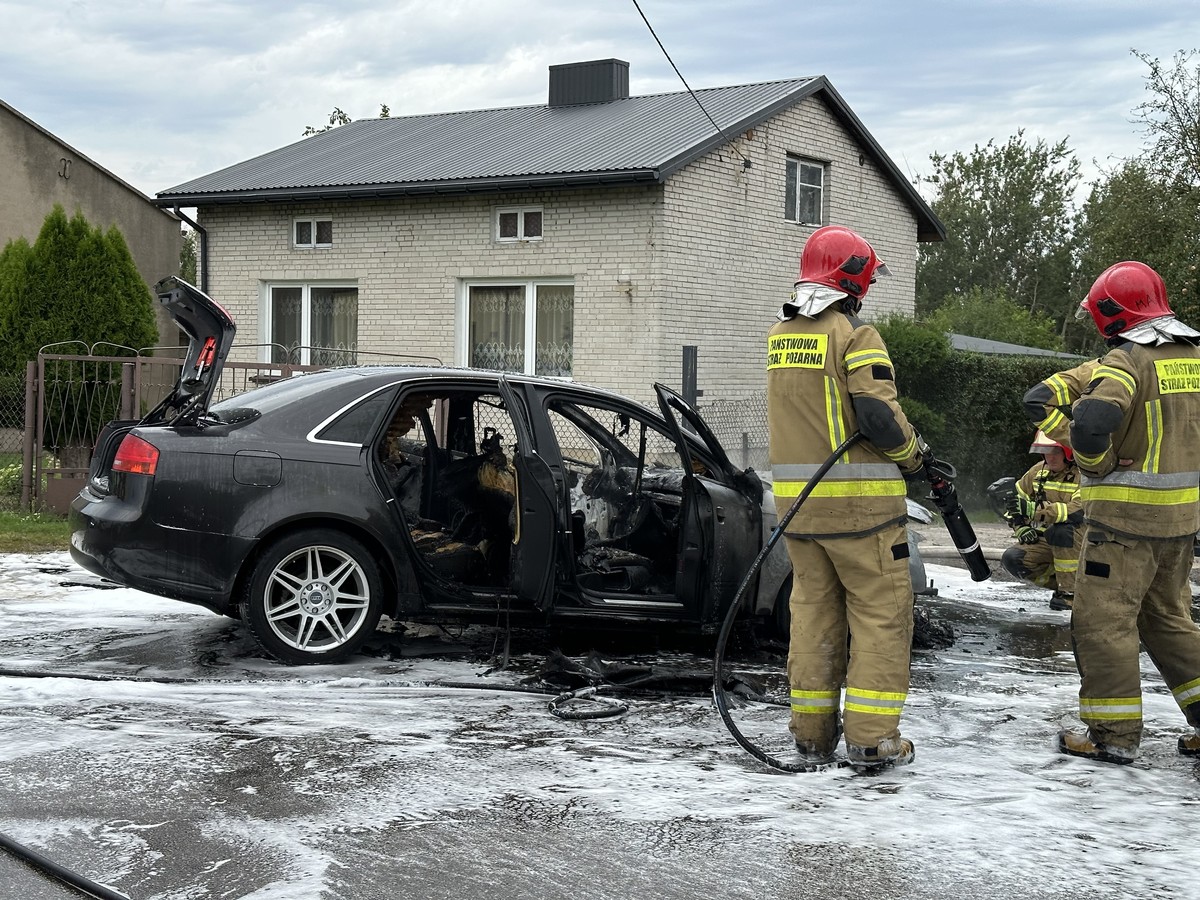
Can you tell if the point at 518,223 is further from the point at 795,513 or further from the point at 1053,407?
the point at 795,513

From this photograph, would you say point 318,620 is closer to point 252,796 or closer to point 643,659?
point 643,659

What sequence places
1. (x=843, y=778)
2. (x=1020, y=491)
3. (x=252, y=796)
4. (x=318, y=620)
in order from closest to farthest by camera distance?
(x=252, y=796) < (x=843, y=778) < (x=318, y=620) < (x=1020, y=491)

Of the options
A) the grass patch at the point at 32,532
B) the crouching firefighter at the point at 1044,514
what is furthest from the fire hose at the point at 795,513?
the grass patch at the point at 32,532

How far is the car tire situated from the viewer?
21.5ft

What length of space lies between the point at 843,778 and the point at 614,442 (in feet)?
9.23

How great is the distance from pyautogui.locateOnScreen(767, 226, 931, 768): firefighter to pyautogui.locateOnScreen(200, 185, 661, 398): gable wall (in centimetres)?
1153

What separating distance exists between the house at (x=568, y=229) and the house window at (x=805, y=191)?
0.04 metres

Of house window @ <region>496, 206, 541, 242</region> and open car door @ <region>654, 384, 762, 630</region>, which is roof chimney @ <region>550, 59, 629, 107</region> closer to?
house window @ <region>496, 206, 541, 242</region>

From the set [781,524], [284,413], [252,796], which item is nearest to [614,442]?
[284,413]

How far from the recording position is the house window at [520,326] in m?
17.8

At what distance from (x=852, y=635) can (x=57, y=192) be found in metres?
27.3

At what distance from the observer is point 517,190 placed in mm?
17719

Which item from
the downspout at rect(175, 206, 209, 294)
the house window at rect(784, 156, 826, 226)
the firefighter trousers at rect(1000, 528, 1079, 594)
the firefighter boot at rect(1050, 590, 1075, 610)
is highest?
the house window at rect(784, 156, 826, 226)

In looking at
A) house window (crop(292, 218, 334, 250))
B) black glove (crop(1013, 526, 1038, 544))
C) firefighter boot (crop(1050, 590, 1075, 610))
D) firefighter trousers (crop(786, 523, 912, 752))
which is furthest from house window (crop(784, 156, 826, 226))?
firefighter trousers (crop(786, 523, 912, 752))
